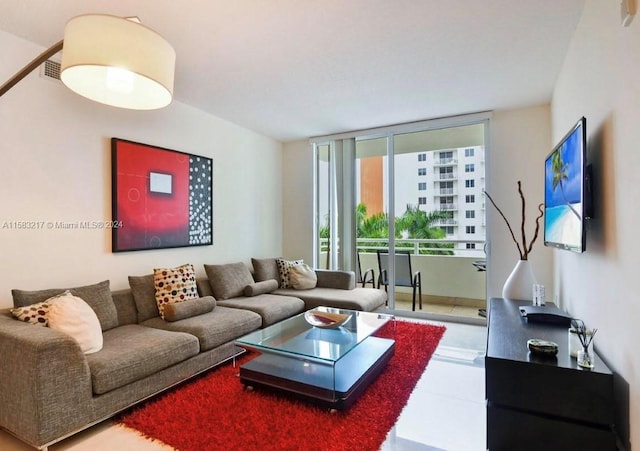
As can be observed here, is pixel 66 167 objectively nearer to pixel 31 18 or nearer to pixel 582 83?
pixel 31 18

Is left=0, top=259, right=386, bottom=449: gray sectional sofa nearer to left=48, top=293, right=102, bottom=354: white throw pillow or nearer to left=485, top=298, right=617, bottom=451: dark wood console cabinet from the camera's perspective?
left=48, top=293, right=102, bottom=354: white throw pillow

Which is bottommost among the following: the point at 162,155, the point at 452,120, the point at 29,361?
the point at 29,361

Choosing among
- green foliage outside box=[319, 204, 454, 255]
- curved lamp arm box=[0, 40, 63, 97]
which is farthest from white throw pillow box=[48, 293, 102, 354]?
green foliage outside box=[319, 204, 454, 255]

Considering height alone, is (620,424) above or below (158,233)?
below

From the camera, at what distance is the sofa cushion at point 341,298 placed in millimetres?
3641

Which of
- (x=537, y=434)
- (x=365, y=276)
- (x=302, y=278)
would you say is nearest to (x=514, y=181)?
(x=365, y=276)

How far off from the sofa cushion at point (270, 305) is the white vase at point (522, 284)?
2.05m

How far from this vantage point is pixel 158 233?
3.40 meters

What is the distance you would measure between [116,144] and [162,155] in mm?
478

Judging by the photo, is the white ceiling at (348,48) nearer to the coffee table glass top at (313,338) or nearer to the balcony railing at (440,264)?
the balcony railing at (440,264)

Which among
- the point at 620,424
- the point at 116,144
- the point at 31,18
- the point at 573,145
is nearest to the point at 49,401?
the point at 116,144

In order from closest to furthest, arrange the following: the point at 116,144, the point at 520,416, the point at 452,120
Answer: the point at 520,416 → the point at 116,144 → the point at 452,120

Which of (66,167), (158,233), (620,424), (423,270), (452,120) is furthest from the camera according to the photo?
(423,270)

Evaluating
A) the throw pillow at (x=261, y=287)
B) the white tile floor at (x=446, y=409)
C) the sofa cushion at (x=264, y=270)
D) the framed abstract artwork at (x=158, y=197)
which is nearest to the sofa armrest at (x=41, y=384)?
the framed abstract artwork at (x=158, y=197)
